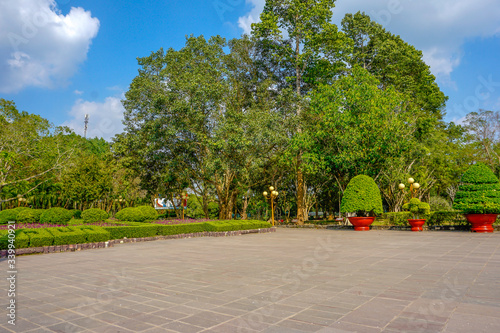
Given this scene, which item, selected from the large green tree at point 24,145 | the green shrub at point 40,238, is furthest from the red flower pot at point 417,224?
the large green tree at point 24,145

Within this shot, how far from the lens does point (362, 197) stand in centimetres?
1836

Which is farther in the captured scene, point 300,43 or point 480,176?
point 300,43

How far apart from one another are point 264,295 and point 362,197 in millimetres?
14744

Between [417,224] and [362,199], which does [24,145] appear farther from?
[417,224]

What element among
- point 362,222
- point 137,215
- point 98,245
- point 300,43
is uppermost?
point 300,43

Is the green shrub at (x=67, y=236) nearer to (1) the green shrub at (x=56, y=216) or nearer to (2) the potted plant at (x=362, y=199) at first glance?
(1) the green shrub at (x=56, y=216)

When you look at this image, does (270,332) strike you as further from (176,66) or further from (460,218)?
(176,66)

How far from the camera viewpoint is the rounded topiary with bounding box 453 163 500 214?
50.0 feet

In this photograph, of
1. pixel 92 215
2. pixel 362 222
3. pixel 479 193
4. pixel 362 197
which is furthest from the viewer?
pixel 92 215

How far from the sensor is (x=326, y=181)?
2797cm

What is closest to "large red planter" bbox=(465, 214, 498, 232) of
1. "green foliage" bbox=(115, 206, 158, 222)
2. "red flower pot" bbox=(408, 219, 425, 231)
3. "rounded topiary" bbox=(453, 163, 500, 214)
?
"rounded topiary" bbox=(453, 163, 500, 214)

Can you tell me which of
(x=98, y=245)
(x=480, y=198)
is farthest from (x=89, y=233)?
(x=480, y=198)

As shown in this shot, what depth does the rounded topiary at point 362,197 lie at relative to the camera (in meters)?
18.3

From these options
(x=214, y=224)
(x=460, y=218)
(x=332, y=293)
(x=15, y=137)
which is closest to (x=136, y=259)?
(x=332, y=293)
